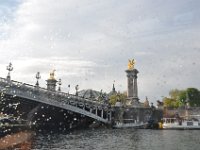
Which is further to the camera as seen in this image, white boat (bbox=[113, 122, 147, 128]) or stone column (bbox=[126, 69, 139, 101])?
stone column (bbox=[126, 69, 139, 101])

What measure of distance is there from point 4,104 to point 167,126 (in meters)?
29.7

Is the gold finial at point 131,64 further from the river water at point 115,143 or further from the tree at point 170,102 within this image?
the river water at point 115,143

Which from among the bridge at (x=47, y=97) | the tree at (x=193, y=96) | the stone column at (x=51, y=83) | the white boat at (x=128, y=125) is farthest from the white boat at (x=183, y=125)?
the stone column at (x=51, y=83)

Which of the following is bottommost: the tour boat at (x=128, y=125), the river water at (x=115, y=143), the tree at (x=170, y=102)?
the river water at (x=115, y=143)

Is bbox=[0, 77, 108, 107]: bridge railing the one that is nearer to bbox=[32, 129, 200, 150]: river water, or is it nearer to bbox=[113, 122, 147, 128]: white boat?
bbox=[32, 129, 200, 150]: river water

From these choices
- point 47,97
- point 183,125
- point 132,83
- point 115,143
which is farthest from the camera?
point 132,83

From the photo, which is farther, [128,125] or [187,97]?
[187,97]

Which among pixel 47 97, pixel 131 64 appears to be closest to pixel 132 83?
pixel 131 64

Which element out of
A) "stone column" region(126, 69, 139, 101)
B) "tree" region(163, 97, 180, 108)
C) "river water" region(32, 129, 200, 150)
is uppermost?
"stone column" region(126, 69, 139, 101)

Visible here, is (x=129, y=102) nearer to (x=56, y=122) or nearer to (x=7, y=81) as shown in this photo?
(x=56, y=122)

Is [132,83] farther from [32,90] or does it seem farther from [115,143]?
[115,143]

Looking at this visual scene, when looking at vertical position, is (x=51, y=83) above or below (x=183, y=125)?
above

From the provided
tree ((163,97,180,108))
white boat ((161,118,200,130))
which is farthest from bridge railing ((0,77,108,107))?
tree ((163,97,180,108))

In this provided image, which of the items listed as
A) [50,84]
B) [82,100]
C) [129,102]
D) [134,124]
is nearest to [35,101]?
[82,100]
